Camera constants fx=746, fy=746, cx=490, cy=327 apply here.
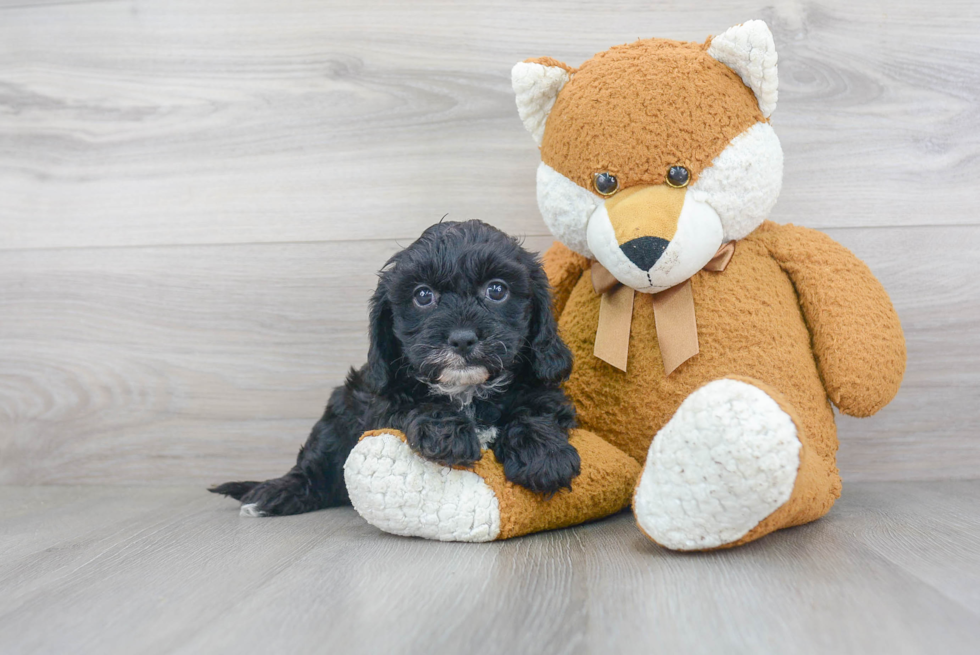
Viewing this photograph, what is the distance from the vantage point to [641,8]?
6.15 ft

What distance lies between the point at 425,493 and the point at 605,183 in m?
0.65

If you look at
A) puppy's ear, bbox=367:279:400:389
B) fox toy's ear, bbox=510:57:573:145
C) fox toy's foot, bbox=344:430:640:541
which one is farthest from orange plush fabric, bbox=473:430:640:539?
fox toy's ear, bbox=510:57:573:145

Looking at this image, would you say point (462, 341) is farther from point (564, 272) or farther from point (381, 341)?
point (564, 272)

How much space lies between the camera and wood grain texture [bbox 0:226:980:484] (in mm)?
1979

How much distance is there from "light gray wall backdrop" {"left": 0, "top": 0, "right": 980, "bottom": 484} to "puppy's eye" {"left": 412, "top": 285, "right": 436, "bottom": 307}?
65 centimetres

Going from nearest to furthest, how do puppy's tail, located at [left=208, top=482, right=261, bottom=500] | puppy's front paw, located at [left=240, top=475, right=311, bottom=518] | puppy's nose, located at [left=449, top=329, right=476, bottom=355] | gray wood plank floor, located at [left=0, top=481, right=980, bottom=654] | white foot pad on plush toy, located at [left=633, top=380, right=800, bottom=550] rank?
gray wood plank floor, located at [left=0, top=481, right=980, bottom=654], white foot pad on plush toy, located at [left=633, top=380, right=800, bottom=550], puppy's nose, located at [left=449, top=329, right=476, bottom=355], puppy's front paw, located at [left=240, top=475, right=311, bottom=518], puppy's tail, located at [left=208, top=482, right=261, bottom=500]

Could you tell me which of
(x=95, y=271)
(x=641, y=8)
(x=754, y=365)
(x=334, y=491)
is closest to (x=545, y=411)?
A: (x=754, y=365)

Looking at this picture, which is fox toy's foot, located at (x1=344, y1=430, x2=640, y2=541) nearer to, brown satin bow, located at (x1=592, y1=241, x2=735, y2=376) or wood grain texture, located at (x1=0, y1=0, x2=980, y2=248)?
brown satin bow, located at (x1=592, y1=241, x2=735, y2=376)

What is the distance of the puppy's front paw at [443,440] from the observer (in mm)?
1254

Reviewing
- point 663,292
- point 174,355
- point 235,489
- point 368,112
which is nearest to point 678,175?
point 663,292

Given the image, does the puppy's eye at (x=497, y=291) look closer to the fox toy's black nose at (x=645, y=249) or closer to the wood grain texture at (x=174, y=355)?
the fox toy's black nose at (x=645, y=249)

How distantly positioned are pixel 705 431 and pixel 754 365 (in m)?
0.36

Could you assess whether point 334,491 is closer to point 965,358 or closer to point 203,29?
point 203,29

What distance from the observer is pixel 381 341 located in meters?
1.41
